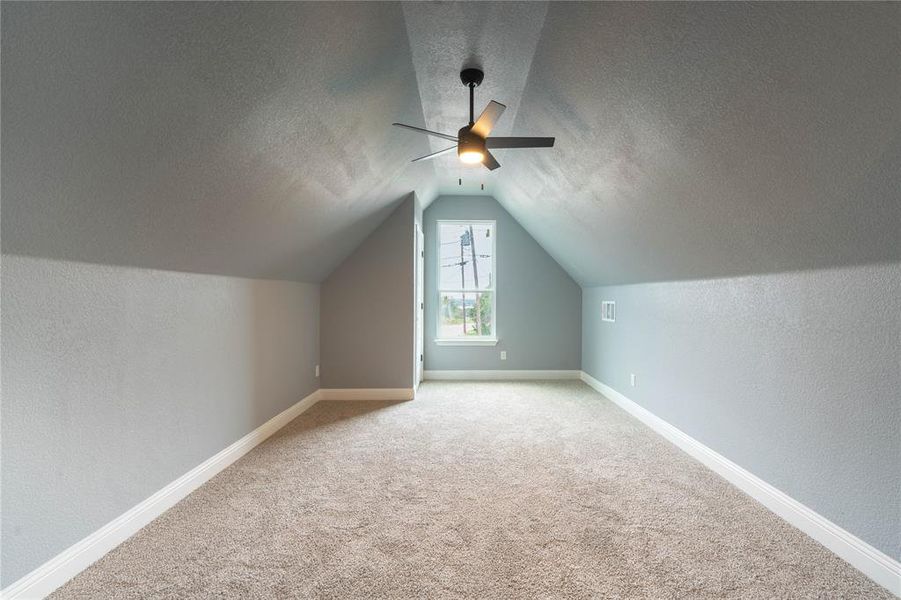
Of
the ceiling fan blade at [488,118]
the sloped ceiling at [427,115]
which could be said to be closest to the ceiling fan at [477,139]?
the ceiling fan blade at [488,118]

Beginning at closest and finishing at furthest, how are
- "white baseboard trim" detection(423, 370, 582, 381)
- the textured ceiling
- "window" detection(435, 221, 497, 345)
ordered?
the textured ceiling < "white baseboard trim" detection(423, 370, 582, 381) < "window" detection(435, 221, 497, 345)

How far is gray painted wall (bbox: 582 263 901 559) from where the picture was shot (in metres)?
1.57

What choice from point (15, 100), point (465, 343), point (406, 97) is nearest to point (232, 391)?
point (15, 100)

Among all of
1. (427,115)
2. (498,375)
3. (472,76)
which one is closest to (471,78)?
(472,76)

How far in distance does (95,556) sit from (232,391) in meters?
1.13

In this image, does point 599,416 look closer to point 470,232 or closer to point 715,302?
point 715,302

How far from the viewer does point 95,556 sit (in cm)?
165

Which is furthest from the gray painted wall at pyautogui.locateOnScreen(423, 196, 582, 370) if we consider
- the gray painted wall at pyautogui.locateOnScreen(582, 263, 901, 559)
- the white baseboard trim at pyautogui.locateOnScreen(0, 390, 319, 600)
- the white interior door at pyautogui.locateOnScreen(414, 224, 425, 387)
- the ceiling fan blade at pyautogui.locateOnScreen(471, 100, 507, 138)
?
the ceiling fan blade at pyautogui.locateOnScreen(471, 100, 507, 138)

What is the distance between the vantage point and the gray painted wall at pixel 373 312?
13.9ft

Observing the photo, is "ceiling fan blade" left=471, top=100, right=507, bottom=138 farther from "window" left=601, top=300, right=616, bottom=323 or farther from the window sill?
the window sill

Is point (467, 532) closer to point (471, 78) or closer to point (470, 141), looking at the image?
point (470, 141)

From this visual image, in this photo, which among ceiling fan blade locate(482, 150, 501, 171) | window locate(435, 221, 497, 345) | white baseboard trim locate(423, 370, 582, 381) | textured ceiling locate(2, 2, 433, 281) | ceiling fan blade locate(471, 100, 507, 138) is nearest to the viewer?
textured ceiling locate(2, 2, 433, 281)

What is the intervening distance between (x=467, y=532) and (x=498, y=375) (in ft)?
11.4

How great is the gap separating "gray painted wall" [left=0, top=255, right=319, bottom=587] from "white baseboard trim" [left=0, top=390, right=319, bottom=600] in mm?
34
